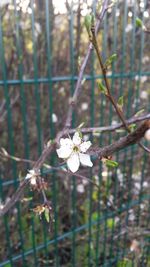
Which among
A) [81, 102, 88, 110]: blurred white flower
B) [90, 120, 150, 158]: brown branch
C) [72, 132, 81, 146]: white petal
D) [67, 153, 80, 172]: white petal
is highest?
[81, 102, 88, 110]: blurred white flower

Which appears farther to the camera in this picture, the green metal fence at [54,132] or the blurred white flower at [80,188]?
the blurred white flower at [80,188]

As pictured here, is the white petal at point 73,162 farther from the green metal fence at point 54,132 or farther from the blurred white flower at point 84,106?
the blurred white flower at point 84,106

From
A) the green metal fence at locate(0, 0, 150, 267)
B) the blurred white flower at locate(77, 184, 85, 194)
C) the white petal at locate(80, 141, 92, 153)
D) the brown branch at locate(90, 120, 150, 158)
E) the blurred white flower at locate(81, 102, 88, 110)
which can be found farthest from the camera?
the blurred white flower at locate(81, 102, 88, 110)

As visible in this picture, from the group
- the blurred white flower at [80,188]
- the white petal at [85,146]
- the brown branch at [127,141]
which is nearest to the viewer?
the brown branch at [127,141]

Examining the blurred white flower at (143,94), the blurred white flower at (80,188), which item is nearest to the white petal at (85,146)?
the blurred white flower at (80,188)

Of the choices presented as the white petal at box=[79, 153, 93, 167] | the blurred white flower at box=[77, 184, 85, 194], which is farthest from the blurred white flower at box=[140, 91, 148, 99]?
the white petal at box=[79, 153, 93, 167]

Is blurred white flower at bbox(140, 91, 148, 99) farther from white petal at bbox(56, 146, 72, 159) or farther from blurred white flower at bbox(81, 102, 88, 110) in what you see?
white petal at bbox(56, 146, 72, 159)

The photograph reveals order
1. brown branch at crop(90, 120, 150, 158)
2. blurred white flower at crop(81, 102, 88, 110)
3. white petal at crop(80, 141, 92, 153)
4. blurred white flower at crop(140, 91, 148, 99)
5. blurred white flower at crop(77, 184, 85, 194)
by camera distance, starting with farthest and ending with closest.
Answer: blurred white flower at crop(140, 91, 148, 99) < blurred white flower at crop(81, 102, 88, 110) < blurred white flower at crop(77, 184, 85, 194) < white petal at crop(80, 141, 92, 153) < brown branch at crop(90, 120, 150, 158)

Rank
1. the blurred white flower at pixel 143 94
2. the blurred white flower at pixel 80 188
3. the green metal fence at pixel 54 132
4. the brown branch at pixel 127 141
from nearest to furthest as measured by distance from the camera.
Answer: the brown branch at pixel 127 141 → the green metal fence at pixel 54 132 → the blurred white flower at pixel 80 188 → the blurred white flower at pixel 143 94

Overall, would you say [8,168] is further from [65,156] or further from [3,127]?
[65,156]
